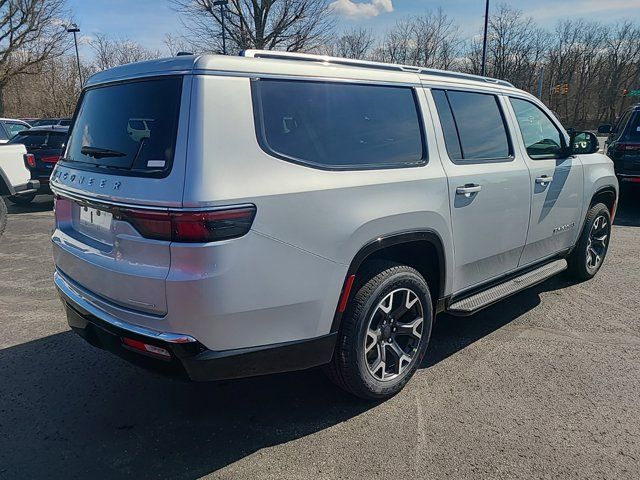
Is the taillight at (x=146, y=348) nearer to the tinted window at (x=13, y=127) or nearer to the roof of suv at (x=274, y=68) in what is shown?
the roof of suv at (x=274, y=68)

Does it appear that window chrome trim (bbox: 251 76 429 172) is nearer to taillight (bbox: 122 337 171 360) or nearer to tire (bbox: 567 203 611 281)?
taillight (bbox: 122 337 171 360)

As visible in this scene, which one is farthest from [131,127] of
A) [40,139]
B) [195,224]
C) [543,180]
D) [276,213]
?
[40,139]

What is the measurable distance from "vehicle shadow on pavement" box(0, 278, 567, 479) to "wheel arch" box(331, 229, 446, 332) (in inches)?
26.3

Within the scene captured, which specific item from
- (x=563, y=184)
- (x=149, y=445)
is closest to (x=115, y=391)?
(x=149, y=445)

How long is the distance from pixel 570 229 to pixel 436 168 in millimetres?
2284

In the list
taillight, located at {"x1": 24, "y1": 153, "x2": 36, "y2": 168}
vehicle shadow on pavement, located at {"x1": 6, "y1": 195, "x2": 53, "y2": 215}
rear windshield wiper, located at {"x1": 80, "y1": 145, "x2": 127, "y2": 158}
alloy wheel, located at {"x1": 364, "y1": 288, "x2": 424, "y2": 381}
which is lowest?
vehicle shadow on pavement, located at {"x1": 6, "y1": 195, "x2": 53, "y2": 215}

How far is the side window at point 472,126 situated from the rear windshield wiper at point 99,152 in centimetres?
207

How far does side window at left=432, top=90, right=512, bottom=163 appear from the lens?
3262 millimetres

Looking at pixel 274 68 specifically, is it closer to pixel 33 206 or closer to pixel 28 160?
pixel 28 160

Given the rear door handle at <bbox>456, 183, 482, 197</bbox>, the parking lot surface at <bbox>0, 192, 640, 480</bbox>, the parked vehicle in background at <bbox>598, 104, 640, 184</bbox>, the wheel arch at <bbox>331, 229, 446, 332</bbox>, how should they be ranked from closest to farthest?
the parking lot surface at <bbox>0, 192, 640, 480</bbox>
the wheel arch at <bbox>331, 229, 446, 332</bbox>
the rear door handle at <bbox>456, 183, 482, 197</bbox>
the parked vehicle in background at <bbox>598, 104, 640, 184</bbox>

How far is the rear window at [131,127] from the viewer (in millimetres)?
2199

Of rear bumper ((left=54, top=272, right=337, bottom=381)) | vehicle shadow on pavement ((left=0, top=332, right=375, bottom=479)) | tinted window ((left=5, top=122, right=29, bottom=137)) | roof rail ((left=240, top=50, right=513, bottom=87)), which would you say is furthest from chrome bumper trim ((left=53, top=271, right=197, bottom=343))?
tinted window ((left=5, top=122, right=29, bottom=137))

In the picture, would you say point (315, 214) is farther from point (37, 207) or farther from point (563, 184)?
point (37, 207)

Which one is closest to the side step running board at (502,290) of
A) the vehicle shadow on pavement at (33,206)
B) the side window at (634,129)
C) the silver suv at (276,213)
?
the silver suv at (276,213)
